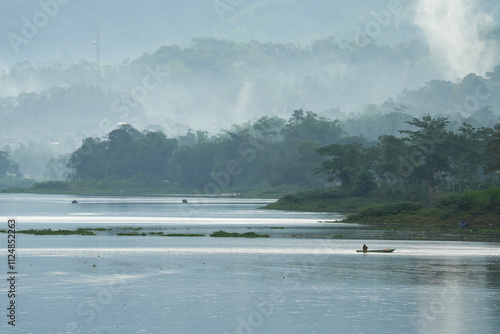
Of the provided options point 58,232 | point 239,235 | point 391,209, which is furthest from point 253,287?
point 391,209

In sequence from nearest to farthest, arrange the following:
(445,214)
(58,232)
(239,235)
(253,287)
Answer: (253,287)
(239,235)
(58,232)
(445,214)

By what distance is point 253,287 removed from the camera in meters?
43.5

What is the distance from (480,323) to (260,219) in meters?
80.8

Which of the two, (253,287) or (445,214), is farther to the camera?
(445,214)

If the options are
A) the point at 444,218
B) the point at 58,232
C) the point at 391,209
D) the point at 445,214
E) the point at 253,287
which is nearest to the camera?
the point at 253,287

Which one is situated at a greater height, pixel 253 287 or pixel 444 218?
pixel 444 218

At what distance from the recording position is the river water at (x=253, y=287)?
33.0 m

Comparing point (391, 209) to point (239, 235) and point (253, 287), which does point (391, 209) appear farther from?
point (253, 287)

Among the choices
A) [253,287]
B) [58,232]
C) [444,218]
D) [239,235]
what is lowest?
[253,287]

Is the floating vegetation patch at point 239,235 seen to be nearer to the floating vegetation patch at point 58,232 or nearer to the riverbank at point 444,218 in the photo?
the riverbank at point 444,218

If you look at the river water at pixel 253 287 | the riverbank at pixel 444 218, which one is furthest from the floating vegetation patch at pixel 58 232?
the riverbank at pixel 444 218

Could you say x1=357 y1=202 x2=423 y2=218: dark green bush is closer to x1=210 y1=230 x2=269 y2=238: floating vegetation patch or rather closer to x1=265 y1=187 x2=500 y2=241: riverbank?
x1=265 y1=187 x2=500 y2=241: riverbank

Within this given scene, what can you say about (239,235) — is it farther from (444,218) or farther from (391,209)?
(391,209)

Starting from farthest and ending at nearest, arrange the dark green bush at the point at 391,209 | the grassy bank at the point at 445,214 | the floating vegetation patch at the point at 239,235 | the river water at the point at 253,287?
1. the dark green bush at the point at 391,209
2. the grassy bank at the point at 445,214
3. the floating vegetation patch at the point at 239,235
4. the river water at the point at 253,287
